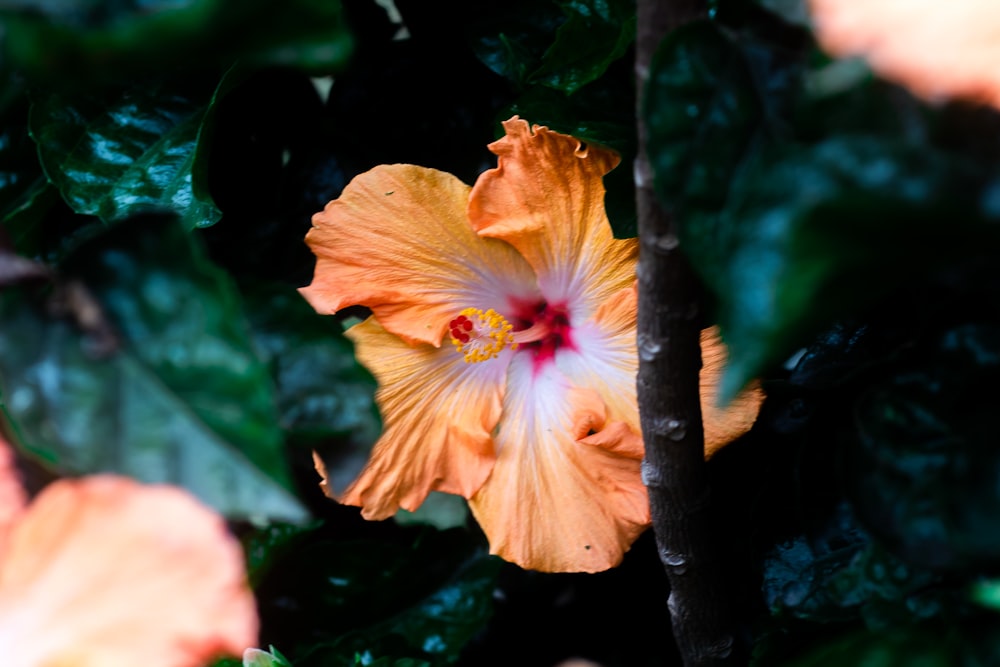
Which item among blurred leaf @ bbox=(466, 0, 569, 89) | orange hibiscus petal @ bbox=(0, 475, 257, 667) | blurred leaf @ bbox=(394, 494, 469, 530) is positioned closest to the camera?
orange hibiscus petal @ bbox=(0, 475, 257, 667)

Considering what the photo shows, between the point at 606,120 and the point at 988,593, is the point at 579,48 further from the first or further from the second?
the point at 988,593

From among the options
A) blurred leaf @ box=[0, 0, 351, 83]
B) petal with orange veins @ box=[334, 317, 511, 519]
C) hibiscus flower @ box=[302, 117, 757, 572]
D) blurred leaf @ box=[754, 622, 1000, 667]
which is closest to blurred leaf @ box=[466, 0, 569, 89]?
hibiscus flower @ box=[302, 117, 757, 572]

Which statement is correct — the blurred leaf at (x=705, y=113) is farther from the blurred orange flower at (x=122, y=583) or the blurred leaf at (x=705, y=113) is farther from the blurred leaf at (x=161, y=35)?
the blurred orange flower at (x=122, y=583)

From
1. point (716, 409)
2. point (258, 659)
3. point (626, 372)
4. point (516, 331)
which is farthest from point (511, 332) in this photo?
point (258, 659)

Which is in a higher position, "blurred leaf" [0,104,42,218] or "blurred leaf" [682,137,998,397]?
"blurred leaf" [682,137,998,397]

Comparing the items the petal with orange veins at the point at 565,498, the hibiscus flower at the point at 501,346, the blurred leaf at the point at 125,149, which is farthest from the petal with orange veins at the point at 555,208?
the blurred leaf at the point at 125,149

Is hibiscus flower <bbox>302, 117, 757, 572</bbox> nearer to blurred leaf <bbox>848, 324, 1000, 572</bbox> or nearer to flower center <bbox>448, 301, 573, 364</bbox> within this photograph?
flower center <bbox>448, 301, 573, 364</bbox>

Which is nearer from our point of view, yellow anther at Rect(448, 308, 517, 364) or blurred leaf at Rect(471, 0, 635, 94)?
blurred leaf at Rect(471, 0, 635, 94)

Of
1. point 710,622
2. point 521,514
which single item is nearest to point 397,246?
point 521,514
